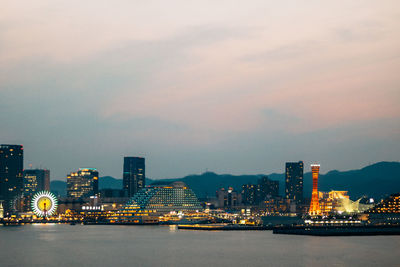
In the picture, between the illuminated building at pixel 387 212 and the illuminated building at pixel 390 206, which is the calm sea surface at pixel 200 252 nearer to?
the illuminated building at pixel 387 212

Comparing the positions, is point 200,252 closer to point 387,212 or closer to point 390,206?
point 387,212

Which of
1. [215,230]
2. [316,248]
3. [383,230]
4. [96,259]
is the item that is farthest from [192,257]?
[215,230]

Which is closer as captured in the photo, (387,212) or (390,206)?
(387,212)

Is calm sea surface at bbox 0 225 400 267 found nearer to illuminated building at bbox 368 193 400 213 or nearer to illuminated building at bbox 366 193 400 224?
illuminated building at bbox 366 193 400 224

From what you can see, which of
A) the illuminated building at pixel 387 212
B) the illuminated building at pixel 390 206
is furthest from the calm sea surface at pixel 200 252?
the illuminated building at pixel 390 206

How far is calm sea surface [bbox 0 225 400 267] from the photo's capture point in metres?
88.9

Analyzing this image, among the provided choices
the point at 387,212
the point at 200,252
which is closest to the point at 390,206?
the point at 387,212

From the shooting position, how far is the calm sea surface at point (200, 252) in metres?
88.9

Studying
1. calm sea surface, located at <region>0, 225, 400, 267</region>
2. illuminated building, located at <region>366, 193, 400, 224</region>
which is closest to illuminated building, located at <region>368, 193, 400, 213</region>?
illuminated building, located at <region>366, 193, 400, 224</region>

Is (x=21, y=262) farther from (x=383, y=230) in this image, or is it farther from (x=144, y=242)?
(x=383, y=230)

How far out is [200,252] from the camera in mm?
101750

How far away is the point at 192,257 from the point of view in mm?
95000

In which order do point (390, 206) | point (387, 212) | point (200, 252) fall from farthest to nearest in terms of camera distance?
point (390, 206), point (387, 212), point (200, 252)

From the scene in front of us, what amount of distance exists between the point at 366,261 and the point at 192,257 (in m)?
23.8
